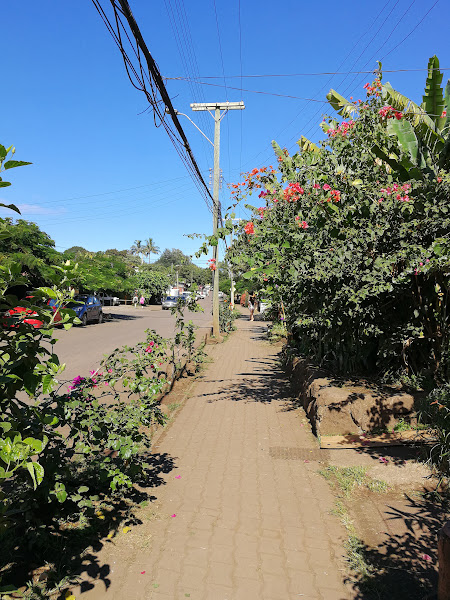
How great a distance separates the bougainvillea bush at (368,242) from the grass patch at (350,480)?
174 cm

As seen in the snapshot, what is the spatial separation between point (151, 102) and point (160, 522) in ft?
15.5

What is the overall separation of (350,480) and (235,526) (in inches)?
56.8

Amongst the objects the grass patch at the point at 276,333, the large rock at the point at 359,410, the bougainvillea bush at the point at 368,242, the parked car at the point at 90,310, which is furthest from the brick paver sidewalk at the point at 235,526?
the parked car at the point at 90,310

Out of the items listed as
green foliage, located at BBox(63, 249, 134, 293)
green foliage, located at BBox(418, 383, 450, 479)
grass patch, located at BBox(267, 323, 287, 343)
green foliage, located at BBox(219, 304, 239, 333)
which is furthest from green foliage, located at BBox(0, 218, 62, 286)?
green foliage, located at BBox(418, 383, 450, 479)

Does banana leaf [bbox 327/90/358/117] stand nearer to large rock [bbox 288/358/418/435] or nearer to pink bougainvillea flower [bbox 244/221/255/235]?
pink bougainvillea flower [bbox 244/221/255/235]

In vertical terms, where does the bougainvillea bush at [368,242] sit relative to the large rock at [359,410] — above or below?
above

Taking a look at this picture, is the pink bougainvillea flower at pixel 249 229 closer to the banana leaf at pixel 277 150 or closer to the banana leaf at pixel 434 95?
the banana leaf at pixel 277 150

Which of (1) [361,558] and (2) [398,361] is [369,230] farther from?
(1) [361,558]

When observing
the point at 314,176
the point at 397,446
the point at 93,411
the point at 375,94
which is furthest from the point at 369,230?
the point at 93,411

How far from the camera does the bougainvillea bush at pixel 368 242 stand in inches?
199

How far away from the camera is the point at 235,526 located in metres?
3.48

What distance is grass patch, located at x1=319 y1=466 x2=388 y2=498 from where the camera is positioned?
161 inches

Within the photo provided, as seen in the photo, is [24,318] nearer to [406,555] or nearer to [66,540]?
[66,540]

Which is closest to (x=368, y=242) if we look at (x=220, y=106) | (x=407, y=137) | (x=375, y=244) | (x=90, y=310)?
(x=375, y=244)
